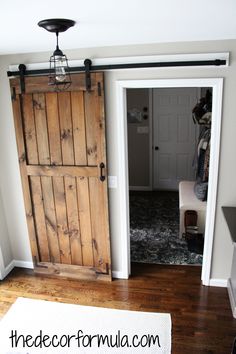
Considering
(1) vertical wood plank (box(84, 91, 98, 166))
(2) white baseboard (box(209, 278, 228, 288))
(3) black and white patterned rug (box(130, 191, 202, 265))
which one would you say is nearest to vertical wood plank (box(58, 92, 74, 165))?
(1) vertical wood plank (box(84, 91, 98, 166))

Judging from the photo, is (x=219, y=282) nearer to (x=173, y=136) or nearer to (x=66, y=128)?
(x=66, y=128)

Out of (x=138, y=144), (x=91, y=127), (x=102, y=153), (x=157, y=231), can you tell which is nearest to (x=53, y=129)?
(x=91, y=127)

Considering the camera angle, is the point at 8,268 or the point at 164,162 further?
the point at 164,162

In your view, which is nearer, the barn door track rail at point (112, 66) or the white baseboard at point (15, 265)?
the barn door track rail at point (112, 66)

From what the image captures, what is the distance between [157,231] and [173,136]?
6.47ft

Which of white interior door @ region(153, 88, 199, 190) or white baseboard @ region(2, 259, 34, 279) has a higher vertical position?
white interior door @ region(153, 88, 199, 190)

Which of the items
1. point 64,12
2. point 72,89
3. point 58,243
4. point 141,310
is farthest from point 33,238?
point 64,12

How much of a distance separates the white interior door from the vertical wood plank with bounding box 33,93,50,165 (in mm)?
2848

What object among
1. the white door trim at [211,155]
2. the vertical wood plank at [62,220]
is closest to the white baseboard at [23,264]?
the vertical wood plank at [62,220]

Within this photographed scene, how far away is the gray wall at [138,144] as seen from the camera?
→ 526 cm

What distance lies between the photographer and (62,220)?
10.4ft

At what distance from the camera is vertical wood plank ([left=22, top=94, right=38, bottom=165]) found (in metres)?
2.87

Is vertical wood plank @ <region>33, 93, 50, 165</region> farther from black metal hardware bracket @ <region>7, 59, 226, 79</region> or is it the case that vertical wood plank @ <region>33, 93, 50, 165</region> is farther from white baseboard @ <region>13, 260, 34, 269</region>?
white baseboard @ <region>13, 260, 34, 269</region>

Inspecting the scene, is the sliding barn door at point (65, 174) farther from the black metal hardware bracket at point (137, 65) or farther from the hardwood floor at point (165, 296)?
the hardwood floor at point (165, 296)
